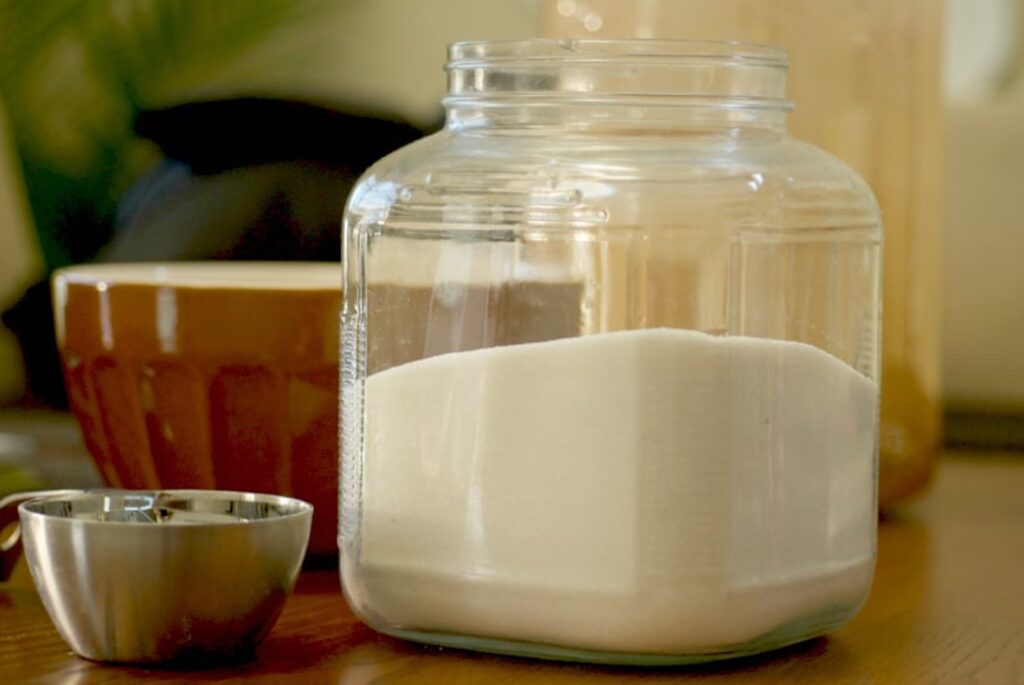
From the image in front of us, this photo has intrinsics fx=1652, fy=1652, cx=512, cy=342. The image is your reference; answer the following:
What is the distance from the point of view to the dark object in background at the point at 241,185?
3.75 feet

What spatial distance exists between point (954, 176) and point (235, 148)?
0.57m

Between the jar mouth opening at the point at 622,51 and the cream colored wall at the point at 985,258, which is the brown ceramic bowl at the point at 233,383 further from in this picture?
the cream colored wall at the point at 985,258

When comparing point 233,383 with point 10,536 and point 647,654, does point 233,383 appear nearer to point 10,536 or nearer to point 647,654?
point 10,536

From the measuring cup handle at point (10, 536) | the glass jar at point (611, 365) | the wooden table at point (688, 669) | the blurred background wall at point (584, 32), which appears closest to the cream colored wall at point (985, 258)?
the blurred background wall at point (584, 32)

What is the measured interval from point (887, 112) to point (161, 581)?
1.58 ft

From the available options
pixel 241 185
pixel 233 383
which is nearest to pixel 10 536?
pixel 233 383

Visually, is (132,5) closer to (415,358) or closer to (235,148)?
(235,148)

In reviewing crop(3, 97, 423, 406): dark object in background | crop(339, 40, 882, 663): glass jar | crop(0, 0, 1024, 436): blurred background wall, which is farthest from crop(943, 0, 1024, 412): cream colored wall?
crop(339, 40, 882, 663): glass jar

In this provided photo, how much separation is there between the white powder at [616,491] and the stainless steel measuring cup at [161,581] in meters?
0.04

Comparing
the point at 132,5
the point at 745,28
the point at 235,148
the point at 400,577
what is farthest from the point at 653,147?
the point at 132,5

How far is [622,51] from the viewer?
542mm

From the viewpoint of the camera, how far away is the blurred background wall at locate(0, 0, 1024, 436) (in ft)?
4.31

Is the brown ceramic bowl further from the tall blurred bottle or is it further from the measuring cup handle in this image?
the tall blurred bottle

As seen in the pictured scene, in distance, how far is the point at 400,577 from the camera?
0.53 meters
